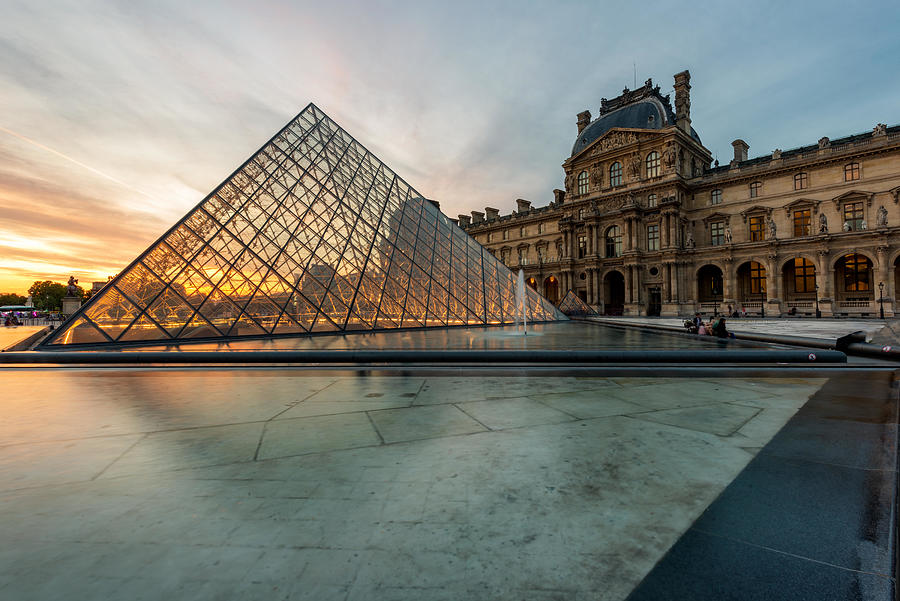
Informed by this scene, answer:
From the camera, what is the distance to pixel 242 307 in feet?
50.1

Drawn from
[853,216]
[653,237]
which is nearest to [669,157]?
[653,237]

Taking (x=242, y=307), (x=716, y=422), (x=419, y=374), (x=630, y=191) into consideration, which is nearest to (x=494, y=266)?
(x=242, y=307)

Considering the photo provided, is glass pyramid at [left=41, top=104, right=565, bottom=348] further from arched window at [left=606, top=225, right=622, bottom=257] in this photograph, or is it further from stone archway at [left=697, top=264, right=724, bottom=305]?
stone archway at [left=697, top=264, right=724, bottom=305]

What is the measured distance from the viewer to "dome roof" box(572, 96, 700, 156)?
41.0m

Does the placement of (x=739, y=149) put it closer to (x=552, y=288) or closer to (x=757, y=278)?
(x=757, y=278)

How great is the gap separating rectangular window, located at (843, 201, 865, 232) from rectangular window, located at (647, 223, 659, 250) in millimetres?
13765

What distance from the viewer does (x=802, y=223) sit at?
34.3 metres

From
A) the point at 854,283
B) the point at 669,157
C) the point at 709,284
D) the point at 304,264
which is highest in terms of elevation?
the point at 669,157

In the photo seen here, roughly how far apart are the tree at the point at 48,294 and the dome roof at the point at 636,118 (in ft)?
358

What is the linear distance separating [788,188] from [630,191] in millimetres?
12716

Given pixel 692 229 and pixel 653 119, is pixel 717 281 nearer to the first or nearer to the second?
pixel 692 229

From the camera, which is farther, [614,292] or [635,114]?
[614,292]

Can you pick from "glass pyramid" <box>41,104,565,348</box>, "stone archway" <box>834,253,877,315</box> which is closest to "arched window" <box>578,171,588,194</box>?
"stone archway" <box>834,253,877,315</box>

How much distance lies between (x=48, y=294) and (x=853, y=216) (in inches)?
5693
